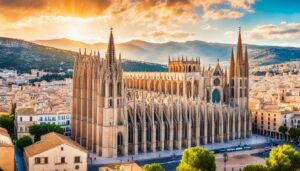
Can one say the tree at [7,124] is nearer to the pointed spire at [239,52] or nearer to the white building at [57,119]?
the white building at [57,119]

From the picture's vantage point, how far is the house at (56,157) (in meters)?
53.3

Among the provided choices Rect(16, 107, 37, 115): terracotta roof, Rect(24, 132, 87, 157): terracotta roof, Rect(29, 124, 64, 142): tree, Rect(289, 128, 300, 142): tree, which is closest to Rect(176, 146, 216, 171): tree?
Rect(24, 132, 87, 157): terracotta roof

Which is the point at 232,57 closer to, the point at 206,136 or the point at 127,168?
the point at 206,136

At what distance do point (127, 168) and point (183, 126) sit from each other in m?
27.9

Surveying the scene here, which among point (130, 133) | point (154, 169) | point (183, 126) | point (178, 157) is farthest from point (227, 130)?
point (154, 169)

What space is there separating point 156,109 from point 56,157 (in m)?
23.6

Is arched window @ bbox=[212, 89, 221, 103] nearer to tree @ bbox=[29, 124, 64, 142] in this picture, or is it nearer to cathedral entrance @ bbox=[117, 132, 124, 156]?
cathedral entrance @ bbox=[117, 132, 124, 156]

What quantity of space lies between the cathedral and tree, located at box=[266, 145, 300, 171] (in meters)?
23.7

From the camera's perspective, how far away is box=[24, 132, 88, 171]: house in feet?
175

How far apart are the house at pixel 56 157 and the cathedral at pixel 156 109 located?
10534 mm

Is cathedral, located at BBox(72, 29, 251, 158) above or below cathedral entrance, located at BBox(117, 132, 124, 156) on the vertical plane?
above

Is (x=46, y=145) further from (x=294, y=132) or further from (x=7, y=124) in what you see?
(x=294, y=132)

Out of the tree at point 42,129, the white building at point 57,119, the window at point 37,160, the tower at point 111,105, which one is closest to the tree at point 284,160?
the tower at point 111,105

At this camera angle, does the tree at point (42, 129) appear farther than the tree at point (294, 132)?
No
